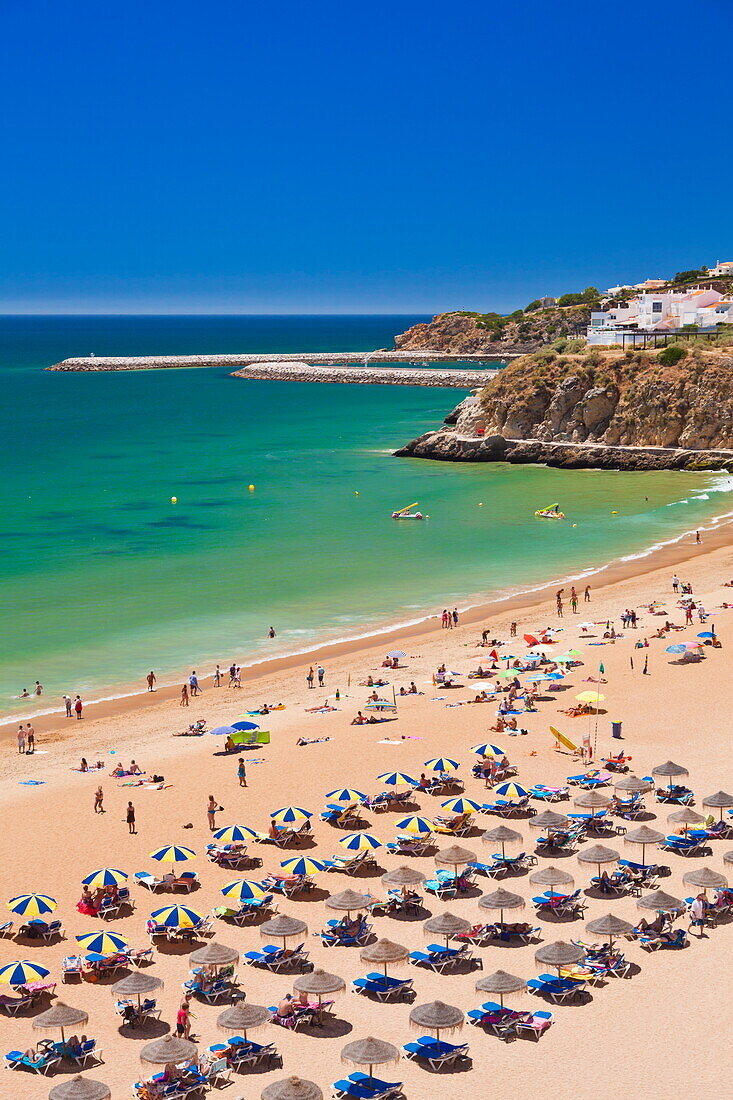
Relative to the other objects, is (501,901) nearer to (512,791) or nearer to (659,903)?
(659,903)

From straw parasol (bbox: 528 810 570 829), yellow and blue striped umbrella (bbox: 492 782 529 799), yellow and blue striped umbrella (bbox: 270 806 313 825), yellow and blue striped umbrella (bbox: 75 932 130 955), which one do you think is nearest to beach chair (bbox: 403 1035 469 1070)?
yellow and blue striped umbrella (bbox: 75 932 130 955)

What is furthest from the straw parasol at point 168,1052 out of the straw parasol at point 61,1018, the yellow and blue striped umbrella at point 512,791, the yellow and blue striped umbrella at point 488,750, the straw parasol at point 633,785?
the yellow and blue striped umbrella at point 488,750

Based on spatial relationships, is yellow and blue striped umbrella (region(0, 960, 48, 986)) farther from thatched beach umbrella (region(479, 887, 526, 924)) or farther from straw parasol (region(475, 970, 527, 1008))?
thatched beach umbrella (region(479, 887, 526, 924))

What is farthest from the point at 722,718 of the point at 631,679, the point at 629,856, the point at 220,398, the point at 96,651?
the point at 220,398

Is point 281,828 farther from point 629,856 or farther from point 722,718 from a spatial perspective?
point 722,718

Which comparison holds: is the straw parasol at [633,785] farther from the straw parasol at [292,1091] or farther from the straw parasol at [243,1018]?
the straw parasol at [292,1091]
